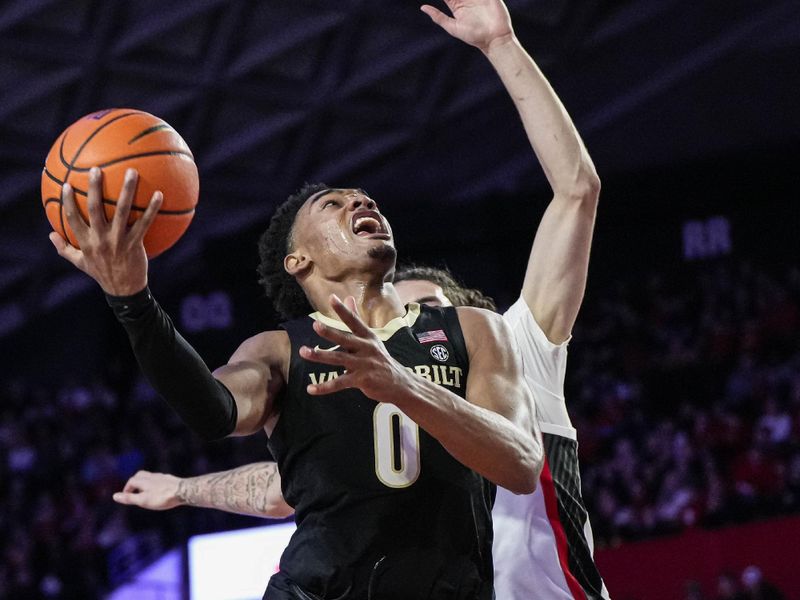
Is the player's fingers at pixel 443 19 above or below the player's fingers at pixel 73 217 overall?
above

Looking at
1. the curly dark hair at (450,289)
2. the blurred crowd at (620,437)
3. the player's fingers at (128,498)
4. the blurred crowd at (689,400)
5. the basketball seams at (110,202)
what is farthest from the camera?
the blurred crowd at (620,437)

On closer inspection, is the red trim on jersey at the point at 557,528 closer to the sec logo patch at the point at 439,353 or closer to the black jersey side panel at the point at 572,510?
the black jersey side panel at the point at 572,510

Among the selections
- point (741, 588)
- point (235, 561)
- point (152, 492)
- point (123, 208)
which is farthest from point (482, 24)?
point (741, 588)

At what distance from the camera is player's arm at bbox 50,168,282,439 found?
2602mm

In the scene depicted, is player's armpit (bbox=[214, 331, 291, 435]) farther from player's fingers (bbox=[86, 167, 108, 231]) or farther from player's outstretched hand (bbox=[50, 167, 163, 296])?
player's fingers (bbox=[86, 167, 108, 231])

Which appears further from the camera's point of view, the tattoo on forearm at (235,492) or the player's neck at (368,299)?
the tattoo on forearm at (235,492)

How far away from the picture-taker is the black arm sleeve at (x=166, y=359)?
263 centimetres

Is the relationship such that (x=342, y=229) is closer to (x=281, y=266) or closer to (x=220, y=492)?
(x=281, y=266)

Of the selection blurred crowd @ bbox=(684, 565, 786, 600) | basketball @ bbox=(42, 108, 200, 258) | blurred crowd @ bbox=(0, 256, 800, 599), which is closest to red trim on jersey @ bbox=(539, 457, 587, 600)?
basketball @ bbox=(42, 108, 200, 258)

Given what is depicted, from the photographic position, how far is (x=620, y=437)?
12477 millimetres

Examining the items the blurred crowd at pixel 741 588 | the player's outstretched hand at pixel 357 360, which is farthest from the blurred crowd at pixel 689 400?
the player's outstretched hand at pixel 357 360

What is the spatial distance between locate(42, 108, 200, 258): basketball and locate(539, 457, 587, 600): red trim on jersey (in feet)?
4.42

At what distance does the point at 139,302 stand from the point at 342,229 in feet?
2.79

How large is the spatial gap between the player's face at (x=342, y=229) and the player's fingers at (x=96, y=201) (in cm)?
82
